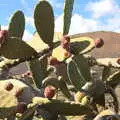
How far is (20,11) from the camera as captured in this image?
8.61 feet

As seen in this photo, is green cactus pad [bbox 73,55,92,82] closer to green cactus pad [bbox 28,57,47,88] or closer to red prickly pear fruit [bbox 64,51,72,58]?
red prickly pear fruit [bbox 64,51,72,58]

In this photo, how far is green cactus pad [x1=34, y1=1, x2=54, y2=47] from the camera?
92.8 inches

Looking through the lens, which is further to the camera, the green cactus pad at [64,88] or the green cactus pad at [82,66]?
the green cactus pad at [64,88]

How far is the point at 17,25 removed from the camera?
2.61 meters

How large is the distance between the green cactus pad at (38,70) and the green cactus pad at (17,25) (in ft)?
0.57

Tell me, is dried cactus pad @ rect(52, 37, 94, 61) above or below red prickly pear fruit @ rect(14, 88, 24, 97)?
above

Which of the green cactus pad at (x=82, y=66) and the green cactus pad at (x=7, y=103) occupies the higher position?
the green cactus pad at (x=82, y=66)

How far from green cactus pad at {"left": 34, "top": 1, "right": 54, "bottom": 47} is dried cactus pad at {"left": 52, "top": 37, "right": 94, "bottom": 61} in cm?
8

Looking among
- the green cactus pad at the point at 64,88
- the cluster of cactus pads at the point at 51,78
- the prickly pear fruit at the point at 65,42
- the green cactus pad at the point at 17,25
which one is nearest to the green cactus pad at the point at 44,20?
the cluster of cactus pads at the point at 51,78

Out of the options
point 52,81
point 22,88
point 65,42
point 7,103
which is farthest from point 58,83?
point 65,42

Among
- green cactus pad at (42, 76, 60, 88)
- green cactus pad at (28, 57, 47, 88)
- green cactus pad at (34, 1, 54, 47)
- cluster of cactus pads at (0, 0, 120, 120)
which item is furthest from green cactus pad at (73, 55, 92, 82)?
green cactus pad at (28, 57, 47, 88)

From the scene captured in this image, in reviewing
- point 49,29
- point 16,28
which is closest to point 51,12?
point 49,29

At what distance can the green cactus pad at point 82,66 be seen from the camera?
7.61ft

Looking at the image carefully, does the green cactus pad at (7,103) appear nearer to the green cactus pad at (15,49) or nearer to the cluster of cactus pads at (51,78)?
the cluster of cactus pads at (51,78)
